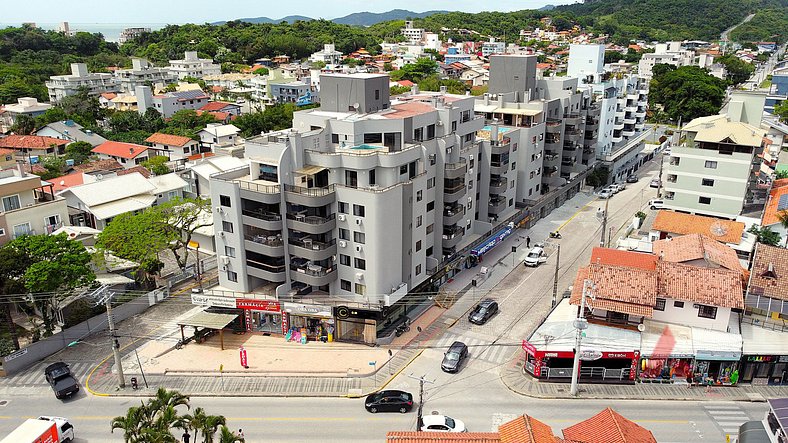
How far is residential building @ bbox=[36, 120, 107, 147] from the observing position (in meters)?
103

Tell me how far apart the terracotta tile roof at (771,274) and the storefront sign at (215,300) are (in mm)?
40417

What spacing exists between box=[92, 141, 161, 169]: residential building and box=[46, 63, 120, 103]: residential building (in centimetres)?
6075

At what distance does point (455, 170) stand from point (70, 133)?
8491cm

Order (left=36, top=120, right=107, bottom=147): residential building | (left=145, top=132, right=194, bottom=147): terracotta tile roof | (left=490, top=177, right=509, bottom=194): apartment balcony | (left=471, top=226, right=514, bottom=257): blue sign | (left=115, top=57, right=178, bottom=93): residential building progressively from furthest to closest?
(left=115, top=57, right=178, bottom=93): residential building → (left=36, top=120, right=107, bottom=147): residential building → (left=145, top=132, right=194, bottom=147): terracotta tile roof → (left=490, top=177, right=509, bottom=194): apartment balcony → (left=471, top=226, right=514, bottom=257): blue sign

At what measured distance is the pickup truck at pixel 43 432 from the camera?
30.5m

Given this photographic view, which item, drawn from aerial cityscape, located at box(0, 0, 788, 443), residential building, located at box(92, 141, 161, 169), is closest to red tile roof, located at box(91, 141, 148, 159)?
residential building, located at box(92, 141, 161, 169)

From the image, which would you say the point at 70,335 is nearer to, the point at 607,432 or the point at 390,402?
the point at 390,402

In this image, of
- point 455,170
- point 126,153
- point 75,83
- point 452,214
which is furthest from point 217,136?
point 75,83

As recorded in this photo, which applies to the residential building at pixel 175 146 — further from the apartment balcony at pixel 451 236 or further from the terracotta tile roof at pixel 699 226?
the terracotta tile roof at pixel 699 226

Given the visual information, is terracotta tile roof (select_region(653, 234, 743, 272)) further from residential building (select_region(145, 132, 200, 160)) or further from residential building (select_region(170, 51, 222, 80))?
residential building (select_region(170, 51, 222, 80))

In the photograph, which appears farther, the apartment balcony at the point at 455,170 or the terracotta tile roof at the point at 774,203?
the terracotta tile roof at the point at 774,203

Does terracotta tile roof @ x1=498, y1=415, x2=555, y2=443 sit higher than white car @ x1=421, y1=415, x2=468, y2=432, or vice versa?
terracotta tile roof @ x1=498, y1=415, x2=555, y2=443

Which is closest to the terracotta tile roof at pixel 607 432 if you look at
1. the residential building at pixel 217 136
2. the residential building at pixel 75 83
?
the residential building at pixel 217 136

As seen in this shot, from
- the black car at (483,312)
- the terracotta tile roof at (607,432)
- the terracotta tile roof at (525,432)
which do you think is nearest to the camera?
the terracotta tile roof at (525,432)
